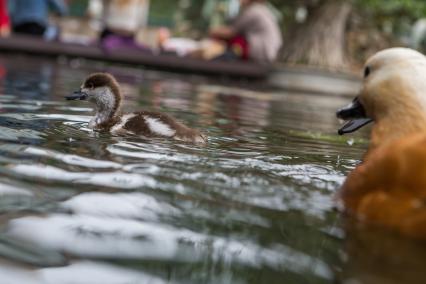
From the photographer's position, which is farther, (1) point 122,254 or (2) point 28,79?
(2) point 28,79

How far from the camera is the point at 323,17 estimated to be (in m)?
19.5

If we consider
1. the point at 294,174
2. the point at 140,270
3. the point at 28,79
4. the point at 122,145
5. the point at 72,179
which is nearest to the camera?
the point at 140,270

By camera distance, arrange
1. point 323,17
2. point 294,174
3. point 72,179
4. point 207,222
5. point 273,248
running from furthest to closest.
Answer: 1. point 323,17
2. point 294,174
3. point 72,179
4. point 207,222
5. point 273,248

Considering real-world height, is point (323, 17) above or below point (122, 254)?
above

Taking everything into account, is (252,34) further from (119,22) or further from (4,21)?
(4,21)

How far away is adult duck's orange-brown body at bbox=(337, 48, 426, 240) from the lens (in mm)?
2959

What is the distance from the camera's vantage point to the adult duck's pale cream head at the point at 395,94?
12.4ft

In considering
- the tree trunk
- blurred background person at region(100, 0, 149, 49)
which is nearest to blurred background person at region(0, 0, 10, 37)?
blurred background person at region(100, 0, 149, 49)

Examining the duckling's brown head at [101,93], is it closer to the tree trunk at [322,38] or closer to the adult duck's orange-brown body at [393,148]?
the adult duck's orange-brown body at [393,148]

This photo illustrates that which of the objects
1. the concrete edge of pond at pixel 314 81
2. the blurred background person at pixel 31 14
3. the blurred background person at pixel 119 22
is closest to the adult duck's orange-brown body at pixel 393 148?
the blurred background person at pixel 31 14

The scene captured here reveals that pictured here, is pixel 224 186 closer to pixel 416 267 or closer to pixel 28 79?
pixel 416 267

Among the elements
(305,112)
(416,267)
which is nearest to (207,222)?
(416,267)

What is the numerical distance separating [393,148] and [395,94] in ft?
2.70

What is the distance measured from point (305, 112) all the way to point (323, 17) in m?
9.57
